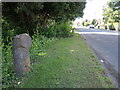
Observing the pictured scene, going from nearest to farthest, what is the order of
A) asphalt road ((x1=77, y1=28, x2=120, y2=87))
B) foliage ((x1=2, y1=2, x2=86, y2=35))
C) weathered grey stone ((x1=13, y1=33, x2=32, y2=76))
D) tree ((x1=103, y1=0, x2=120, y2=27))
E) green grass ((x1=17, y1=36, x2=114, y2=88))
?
green grass ((x1=17, y1=36, x2=114, y2=88))
weathered grey stone ((x1=13, y1=33, x2=32, y2=76))
asphalt road ((x1=77, y1=28, x2=120, y2=87))
foliage ((x1=2, y1=2, x2=86, y2=35))
tree ((x1=103, y1=0, x2=120, y2=27))

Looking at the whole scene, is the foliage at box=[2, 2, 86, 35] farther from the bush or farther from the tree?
the tree

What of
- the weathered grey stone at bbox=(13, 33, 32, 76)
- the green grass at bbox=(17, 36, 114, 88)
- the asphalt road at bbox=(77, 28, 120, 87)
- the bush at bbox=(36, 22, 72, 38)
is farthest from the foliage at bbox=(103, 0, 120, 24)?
the weathered grey stone at bbox=(13, 33, 32, 76)

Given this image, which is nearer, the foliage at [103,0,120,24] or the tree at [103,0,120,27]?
the tree at [103,0,120,27]

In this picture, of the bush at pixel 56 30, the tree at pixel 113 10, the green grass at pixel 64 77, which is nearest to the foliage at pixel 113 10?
the tree at pixel 113 10

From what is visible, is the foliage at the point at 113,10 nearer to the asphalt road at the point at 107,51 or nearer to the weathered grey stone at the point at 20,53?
the asphalt road at the point at 107,51

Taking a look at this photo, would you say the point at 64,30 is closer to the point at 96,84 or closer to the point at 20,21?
the point at 20,21

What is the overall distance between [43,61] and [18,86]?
6.03ft

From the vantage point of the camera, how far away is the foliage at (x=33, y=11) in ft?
23.9

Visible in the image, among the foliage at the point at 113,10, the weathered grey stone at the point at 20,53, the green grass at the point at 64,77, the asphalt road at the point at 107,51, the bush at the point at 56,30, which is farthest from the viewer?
the foliage at the point at 113,10

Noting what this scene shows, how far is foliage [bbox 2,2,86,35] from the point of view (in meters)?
7.28

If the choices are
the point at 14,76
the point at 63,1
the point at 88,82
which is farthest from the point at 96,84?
the point at 63,1

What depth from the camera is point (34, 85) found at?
10.9 feet

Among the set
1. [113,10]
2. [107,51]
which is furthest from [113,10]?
[107,51]

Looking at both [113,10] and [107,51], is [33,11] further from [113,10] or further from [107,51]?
[113,10]
